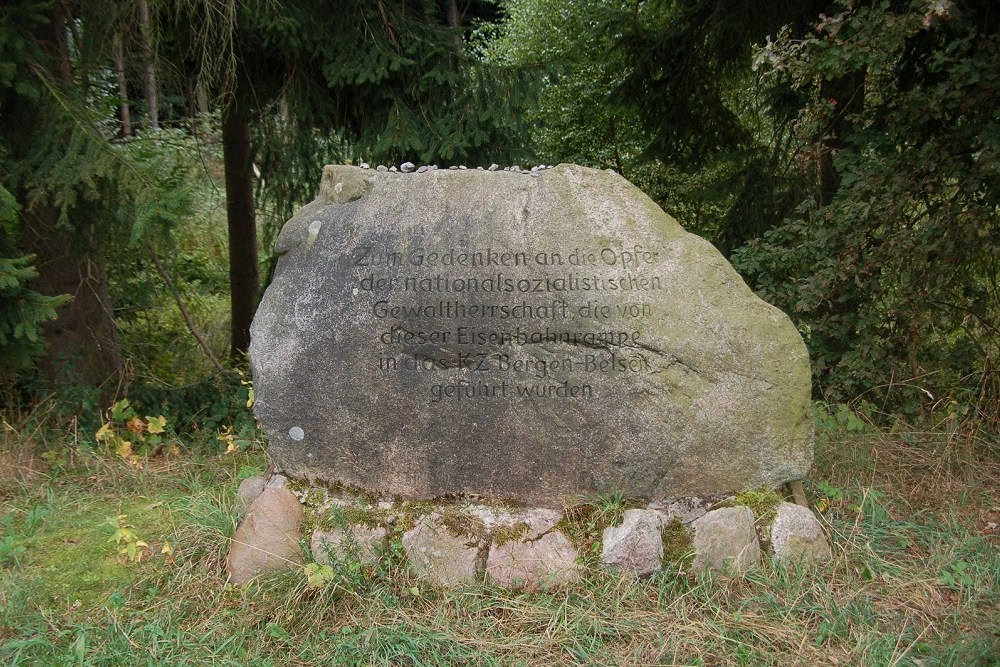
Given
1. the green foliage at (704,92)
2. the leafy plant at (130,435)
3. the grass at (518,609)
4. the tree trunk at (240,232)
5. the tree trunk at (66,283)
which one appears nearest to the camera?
the grass at (518,609)

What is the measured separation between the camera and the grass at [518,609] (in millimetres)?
2982

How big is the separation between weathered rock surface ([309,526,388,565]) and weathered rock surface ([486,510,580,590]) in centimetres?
49

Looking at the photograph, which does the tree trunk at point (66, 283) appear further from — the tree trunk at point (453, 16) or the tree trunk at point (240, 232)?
the tree trunk at point (453, 16)

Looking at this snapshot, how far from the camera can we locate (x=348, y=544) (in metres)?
3.44

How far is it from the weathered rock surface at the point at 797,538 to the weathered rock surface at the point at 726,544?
0.36 ft

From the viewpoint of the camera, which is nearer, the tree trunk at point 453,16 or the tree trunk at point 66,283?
the tree trunk at point 66,283

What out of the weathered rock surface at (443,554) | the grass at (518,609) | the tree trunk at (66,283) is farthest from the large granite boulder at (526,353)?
the tree trunk at (66,283)

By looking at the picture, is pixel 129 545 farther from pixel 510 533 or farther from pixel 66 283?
pixel 66 283

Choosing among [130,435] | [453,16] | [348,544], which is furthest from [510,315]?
[453,16]

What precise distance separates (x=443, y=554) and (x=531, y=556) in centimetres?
37

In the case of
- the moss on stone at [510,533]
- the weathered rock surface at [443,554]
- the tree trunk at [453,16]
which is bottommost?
the weathered rock surface at [443,554]

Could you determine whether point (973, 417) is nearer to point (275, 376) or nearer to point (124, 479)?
point (275, 376)

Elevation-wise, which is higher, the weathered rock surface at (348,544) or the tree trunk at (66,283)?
the tree trunk at (66,283)

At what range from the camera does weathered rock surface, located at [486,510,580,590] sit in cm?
334
